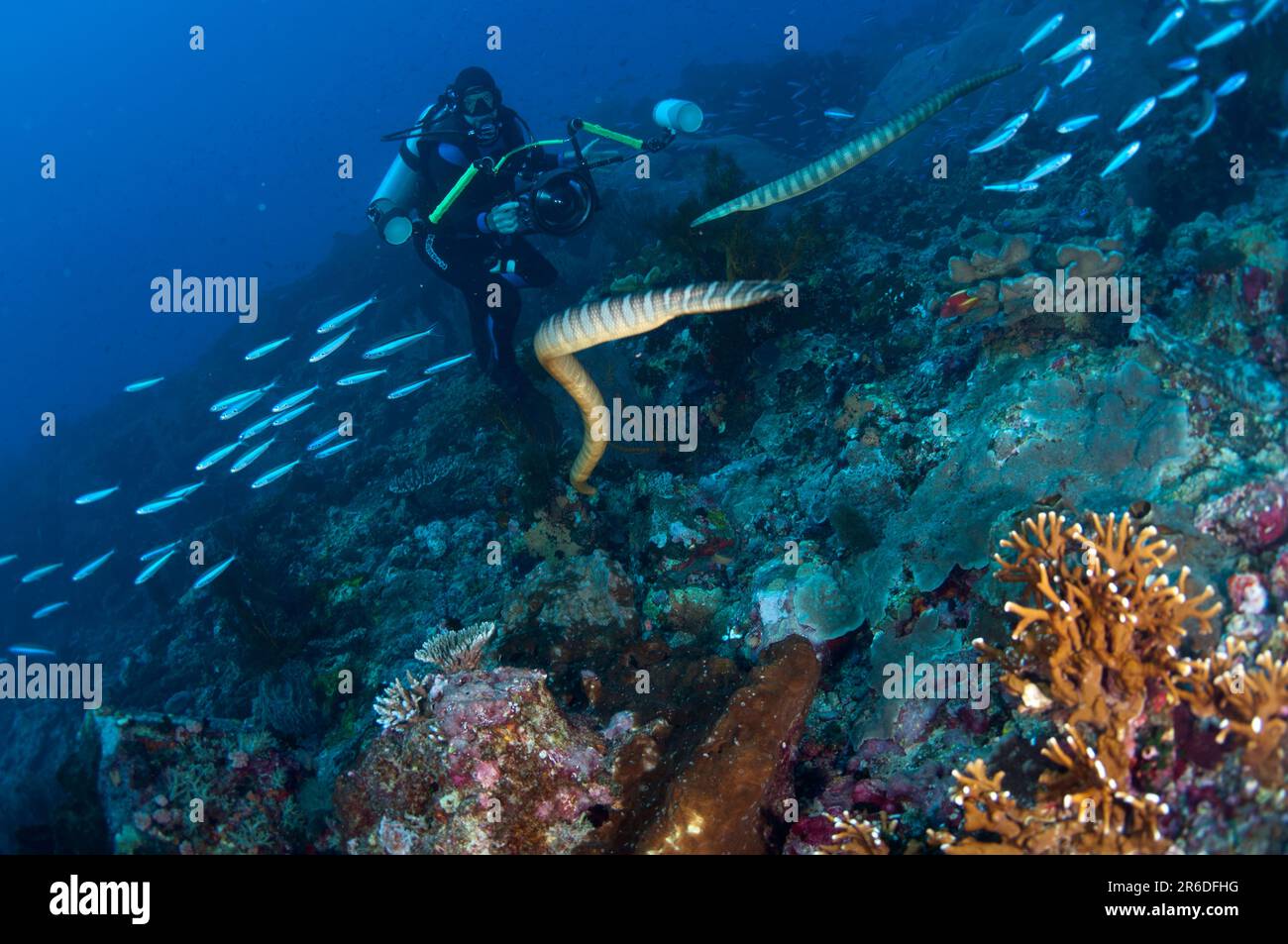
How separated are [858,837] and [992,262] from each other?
17.5 ft

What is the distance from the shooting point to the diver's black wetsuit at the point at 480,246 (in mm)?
9141

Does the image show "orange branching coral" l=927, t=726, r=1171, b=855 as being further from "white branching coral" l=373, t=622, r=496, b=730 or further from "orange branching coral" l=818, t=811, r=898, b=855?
"white branching coral" l=373, t=622, r=496, b=730

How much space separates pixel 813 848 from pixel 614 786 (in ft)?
3.82

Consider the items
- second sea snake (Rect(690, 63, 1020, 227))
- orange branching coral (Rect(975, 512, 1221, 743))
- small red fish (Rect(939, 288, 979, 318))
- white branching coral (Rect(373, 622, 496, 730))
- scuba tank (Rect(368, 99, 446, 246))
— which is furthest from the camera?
scuba tank (Rect(368, 99, 446, 246))

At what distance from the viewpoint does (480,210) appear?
9273mm

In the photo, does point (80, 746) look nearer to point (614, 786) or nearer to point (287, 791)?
point (287, 791)

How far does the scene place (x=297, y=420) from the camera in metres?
18.9

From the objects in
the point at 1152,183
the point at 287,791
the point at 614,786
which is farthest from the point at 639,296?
the point at 1152,183
